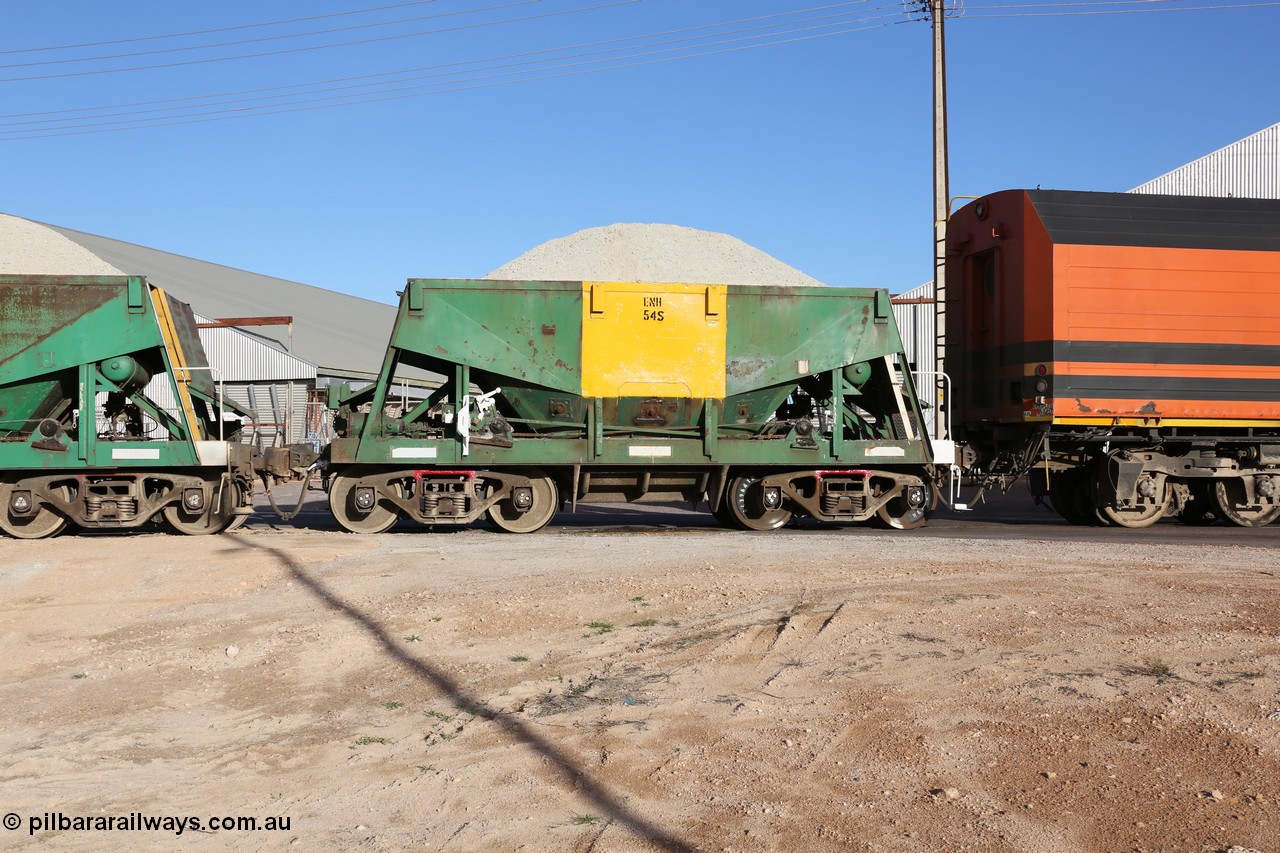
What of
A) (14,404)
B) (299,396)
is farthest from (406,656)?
(299,396)

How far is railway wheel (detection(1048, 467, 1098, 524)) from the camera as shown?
1494cm

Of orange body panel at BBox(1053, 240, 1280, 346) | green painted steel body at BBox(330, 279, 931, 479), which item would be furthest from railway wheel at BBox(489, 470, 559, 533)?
orange body panel at BBox(1053, 240, 1280, 346)

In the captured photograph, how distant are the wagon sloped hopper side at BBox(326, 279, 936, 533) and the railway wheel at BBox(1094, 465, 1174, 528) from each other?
8.13 feet

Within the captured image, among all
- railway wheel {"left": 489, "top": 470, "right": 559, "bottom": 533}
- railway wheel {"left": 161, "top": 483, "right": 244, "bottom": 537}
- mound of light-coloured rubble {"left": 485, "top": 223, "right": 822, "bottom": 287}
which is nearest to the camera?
railway wheel {"left": 161, "top": 483, "right": 244, "bottom": 537}

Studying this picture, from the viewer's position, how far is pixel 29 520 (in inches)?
510

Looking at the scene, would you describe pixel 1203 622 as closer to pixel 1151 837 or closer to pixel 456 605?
pixel 1151 837

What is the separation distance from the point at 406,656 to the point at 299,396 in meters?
28.7

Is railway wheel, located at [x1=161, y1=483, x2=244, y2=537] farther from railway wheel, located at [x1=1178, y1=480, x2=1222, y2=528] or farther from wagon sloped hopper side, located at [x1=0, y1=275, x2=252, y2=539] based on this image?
railway wheel, located at [x1=1178, y1=480, x2=1222, y2=528]

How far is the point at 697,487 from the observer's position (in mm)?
14047

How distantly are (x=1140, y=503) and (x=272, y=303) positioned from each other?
4084cm

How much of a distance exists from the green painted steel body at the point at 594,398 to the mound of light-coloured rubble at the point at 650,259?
Answer: 7120 cm

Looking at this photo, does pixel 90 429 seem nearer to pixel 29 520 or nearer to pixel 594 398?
pixel 29 520

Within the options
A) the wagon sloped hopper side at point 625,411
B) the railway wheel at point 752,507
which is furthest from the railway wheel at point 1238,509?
the railway wheel at point 752,507

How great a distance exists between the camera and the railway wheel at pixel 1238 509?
14.5m
